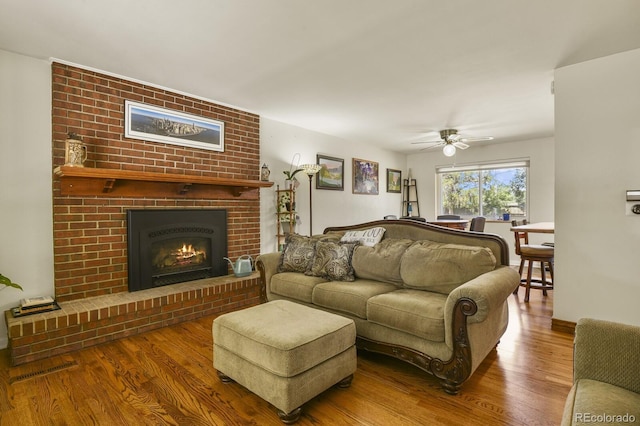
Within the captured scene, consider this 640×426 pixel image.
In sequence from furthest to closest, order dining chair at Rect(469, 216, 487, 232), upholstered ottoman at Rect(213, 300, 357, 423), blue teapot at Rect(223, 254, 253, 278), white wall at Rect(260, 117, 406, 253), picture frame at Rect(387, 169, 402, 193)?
1. picture frame at Rect(387, 169, 402, 193)
2. dining chair at Rect(469, 216, 487, 232)
3. white wall at Rect(260, 117, 406, 253)
4. blue teapot at Rect(223, 254, 253, 278)
5. upholstered ottoman at Rect(213, 300, 357, 423)

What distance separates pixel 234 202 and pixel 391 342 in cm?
259

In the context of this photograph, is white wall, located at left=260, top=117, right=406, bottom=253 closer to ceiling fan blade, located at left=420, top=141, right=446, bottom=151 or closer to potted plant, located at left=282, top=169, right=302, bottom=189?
potted plant, located at left=282, top=169, right=302, bottom=189

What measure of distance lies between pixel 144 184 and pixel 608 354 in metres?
Result: 3.54

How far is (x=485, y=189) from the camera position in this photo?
6473 millimetres

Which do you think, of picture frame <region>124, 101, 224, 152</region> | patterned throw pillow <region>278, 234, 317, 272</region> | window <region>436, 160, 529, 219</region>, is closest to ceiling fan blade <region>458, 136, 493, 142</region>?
window <region>436, 160, 529, 219</region>

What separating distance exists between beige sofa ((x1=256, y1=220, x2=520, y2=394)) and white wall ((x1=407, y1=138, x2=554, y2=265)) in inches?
160

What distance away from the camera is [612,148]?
105 inches

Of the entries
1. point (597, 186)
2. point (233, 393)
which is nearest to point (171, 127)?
point (233, 393)

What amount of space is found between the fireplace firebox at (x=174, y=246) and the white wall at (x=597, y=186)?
3457mm

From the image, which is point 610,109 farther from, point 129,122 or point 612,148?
point 129,122

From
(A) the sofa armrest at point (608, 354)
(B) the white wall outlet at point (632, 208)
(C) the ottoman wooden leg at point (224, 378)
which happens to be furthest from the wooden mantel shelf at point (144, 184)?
(B) the white wall outlet at point (632, 208)

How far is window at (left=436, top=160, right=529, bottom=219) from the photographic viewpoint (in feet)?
19.9

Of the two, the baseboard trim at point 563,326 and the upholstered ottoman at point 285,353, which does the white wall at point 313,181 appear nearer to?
the upholstered ottoman at point 285,353

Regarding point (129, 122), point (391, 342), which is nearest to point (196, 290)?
point (129, 122)
